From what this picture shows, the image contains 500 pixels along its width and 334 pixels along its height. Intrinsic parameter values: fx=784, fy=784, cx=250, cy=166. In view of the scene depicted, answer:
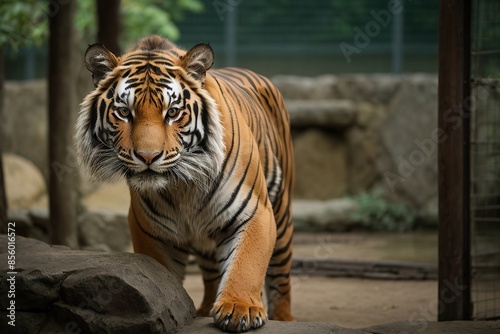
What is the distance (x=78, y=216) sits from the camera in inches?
309

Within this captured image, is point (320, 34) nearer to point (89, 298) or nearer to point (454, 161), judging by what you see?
point (454, 161)

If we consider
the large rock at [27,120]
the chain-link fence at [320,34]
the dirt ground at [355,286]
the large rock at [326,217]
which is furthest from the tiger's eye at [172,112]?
the chain-link fence at [320,34]

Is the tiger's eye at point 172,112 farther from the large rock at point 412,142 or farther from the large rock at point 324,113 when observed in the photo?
the large rock at point 324,113

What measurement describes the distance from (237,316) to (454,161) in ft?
5.90

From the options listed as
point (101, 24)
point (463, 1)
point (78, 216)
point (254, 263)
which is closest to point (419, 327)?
point (254, 263)

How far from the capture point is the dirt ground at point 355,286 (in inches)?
211

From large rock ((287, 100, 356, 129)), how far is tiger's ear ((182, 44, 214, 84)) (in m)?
6.85

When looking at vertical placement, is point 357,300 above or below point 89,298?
below

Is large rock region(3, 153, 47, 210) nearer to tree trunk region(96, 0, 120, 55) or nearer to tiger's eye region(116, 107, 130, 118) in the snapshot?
tree trunk region(96, 0, 120, 55)

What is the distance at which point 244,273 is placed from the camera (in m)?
3.51

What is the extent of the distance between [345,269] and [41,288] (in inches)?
157

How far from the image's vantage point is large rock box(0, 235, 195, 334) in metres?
3.26

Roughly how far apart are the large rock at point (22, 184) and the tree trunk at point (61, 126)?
3506 millimetres

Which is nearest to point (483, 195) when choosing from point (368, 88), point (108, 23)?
point (108, 23)
